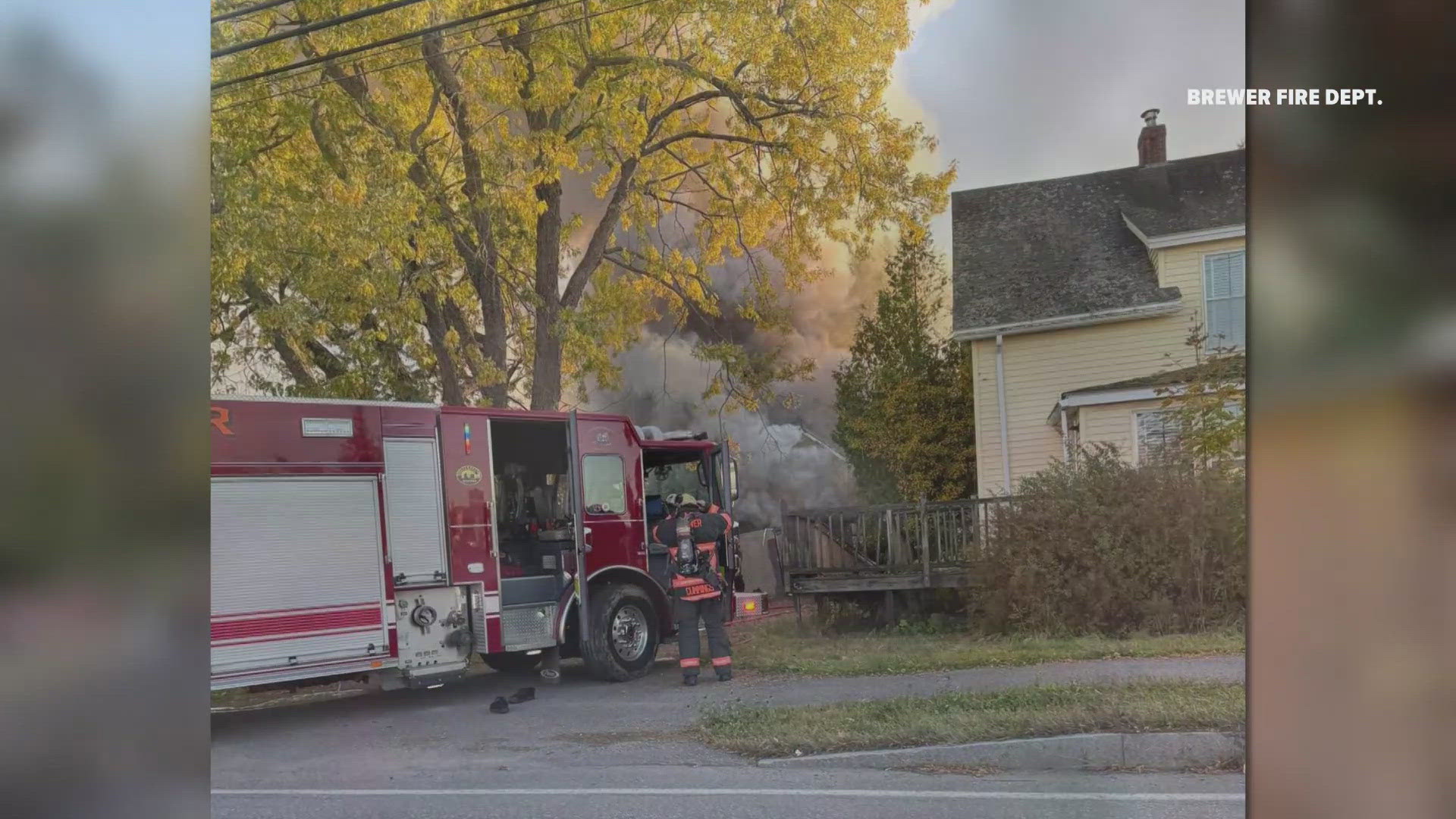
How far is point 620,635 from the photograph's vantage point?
7.69m

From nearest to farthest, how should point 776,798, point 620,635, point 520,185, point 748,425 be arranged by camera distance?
point 776,798 < point 748,425 < point 620,635 < point 520,185

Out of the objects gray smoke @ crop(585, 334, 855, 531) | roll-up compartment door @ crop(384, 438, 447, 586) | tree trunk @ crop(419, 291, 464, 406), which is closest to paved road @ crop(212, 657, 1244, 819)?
roll-up compartment door @ crop(384, 438, 447, 586)

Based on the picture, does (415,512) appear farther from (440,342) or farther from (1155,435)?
(1155,435)

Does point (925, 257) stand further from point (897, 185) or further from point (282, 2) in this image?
point (282, 2)

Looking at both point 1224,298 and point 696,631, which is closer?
point 1224,298

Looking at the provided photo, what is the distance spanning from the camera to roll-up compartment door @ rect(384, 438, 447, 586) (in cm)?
721

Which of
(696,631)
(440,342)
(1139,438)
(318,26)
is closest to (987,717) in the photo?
(1139,438)

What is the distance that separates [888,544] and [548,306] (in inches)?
127

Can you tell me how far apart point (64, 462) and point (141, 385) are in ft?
0.91

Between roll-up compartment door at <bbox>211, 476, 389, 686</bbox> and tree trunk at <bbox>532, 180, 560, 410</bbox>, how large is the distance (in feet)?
4.38

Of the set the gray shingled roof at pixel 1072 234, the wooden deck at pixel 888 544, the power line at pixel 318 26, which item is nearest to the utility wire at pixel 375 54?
the power line at pixel 318 26

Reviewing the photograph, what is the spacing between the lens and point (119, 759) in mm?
2941

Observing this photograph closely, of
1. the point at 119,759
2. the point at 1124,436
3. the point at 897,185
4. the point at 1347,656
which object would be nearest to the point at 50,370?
the point at 119,759

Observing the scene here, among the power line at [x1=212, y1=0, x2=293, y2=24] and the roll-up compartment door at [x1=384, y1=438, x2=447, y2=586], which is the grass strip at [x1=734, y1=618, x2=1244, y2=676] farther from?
the power line at [x1=212, y1=0, x2=293, y2=24]
